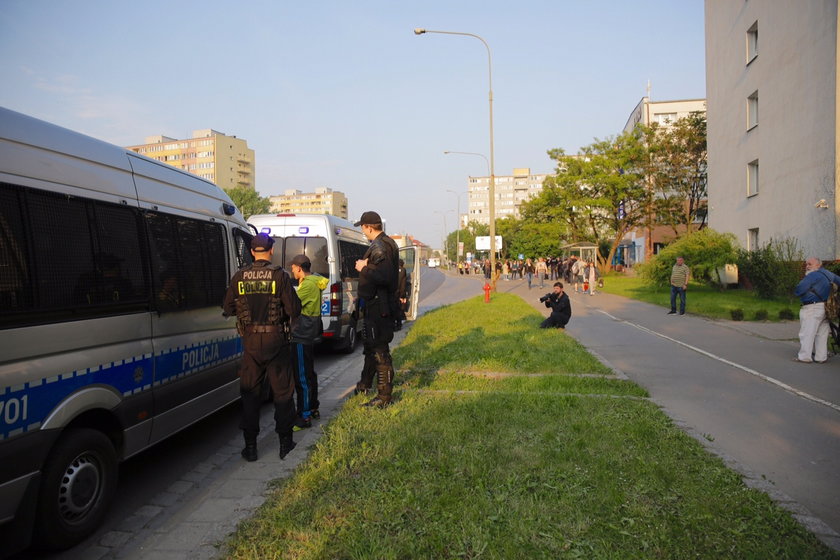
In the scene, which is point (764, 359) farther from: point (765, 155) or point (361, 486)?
point (765, 155)

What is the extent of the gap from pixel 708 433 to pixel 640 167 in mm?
41624

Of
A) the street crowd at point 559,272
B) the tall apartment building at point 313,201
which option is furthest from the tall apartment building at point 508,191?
the street crowd at point 559,272

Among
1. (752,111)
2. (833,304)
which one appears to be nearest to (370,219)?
(833,304)

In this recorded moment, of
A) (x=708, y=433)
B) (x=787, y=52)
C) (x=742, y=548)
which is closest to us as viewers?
(x=742, y=548)

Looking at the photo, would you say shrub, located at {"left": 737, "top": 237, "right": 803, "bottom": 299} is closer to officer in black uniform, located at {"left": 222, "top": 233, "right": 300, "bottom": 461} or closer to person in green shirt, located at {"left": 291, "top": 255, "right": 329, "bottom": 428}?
person in green shirt, located at {"left": 291, "top": 255, "right": 329, "bottom": 428}

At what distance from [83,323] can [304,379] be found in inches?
103

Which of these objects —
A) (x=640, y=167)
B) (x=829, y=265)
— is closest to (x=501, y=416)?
(x=829, y=265)

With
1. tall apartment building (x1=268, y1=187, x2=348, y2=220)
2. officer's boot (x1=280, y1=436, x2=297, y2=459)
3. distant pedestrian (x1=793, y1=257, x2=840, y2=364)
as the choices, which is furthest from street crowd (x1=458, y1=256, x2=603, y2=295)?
tall apartment building (x1=268, y1=187, x2=348, y2=220)

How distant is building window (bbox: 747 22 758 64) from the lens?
936 inches

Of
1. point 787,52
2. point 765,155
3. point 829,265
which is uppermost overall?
point 787,52

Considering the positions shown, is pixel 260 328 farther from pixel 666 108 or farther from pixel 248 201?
pixel 666 108

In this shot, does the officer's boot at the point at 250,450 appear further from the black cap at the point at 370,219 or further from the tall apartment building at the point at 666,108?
the tall apartment building at the point at 666,108

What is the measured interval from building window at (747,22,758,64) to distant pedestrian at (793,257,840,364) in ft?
60.5

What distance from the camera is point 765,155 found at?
886 inches
